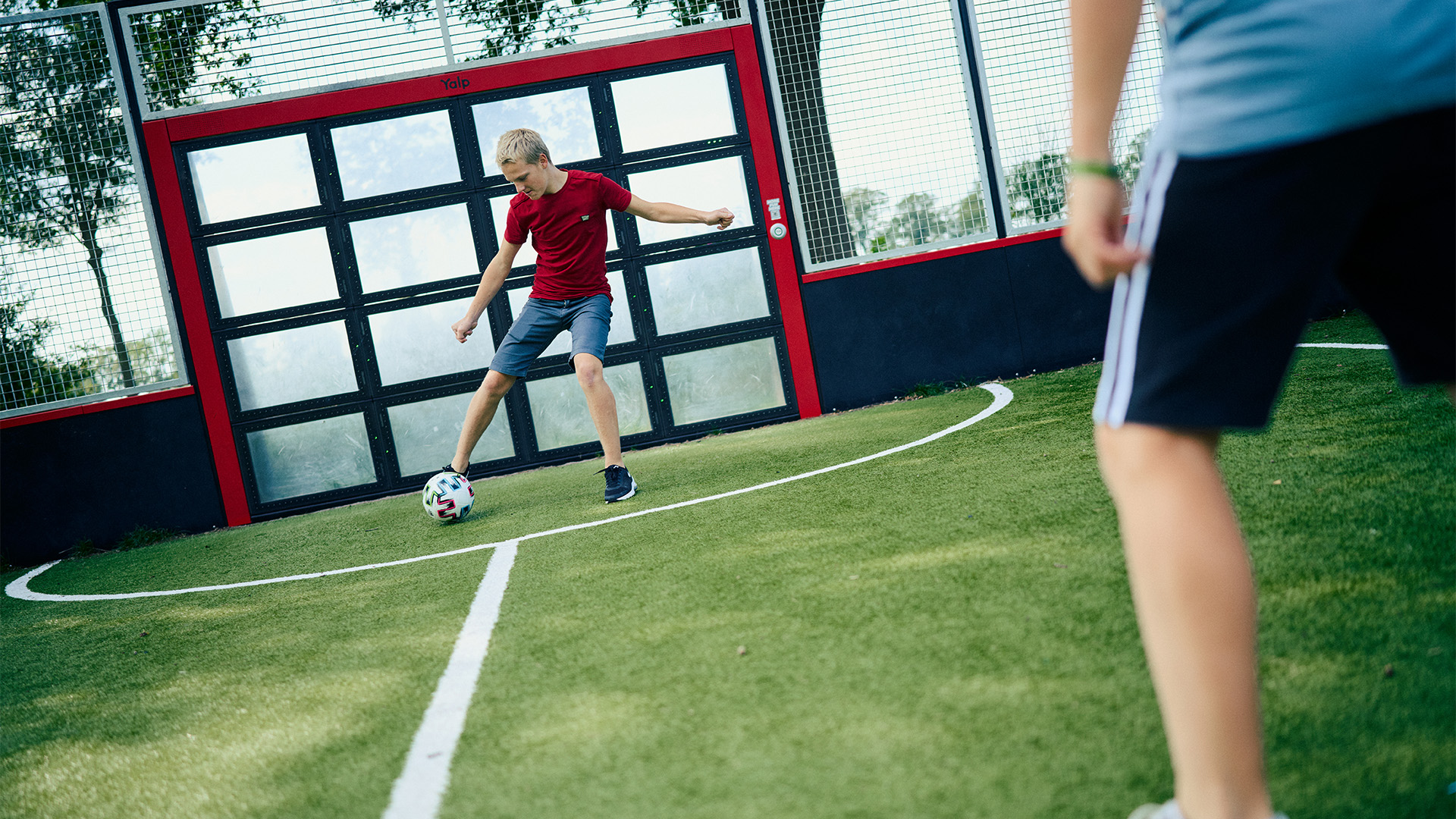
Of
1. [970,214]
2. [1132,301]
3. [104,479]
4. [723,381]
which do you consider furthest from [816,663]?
[104,479]

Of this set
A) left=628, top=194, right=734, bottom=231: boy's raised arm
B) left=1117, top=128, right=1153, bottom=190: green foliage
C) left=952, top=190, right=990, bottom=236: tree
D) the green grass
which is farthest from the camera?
left=952, top=190, right=990, bottom=236: tree

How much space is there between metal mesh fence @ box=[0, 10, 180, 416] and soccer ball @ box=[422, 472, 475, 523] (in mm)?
3637

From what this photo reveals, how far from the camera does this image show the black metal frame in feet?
24.8

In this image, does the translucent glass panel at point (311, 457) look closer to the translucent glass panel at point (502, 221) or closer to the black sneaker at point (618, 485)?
the translucent glass panel at point (502, 221)

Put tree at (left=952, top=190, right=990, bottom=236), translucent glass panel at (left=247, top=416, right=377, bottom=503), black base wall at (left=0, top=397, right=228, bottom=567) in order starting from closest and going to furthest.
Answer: black base wall at (left=0, top=397, right=228, bottom=567) → translucent glass panel at (left=247, top=416, right=377, bottom=503) → tree at (left=952, top=190, right=990, bottom=236)

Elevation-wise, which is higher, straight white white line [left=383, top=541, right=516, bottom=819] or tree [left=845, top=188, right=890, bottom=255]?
tree [left=845, top=188, right=890, bottom=255]

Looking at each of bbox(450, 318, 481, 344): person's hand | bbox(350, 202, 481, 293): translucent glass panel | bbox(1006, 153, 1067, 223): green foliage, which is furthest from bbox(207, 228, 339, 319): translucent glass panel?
bbox(1006, 153, 1067, 223): green foliage

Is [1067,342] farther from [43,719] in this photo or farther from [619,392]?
[43,719]

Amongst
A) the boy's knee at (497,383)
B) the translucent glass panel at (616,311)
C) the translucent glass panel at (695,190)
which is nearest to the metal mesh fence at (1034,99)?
the translucent glass panel at (695,190)

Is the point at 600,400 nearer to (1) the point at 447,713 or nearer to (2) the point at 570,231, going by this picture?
(2) the point at 570,231

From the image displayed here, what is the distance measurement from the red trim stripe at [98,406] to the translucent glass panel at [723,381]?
3.81 m

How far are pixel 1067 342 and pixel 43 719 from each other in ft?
24.1

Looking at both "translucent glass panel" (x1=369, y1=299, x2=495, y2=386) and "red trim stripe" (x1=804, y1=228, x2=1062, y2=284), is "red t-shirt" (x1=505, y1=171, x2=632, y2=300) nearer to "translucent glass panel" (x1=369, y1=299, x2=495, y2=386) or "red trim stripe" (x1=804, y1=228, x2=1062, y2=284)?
"translucent glass panel" (x1=369, y1=299, x2=495, y2=386)

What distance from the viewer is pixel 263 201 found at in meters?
7.57
